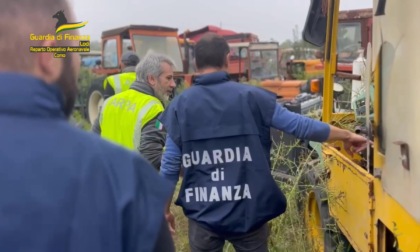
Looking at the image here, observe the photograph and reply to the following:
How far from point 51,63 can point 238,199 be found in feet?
6.01

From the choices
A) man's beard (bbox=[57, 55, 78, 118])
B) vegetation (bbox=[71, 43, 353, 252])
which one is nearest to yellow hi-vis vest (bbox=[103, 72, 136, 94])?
vegetation (bbox=[71, 43, 353, 252])

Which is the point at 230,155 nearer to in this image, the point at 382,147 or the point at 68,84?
the point at 382,147

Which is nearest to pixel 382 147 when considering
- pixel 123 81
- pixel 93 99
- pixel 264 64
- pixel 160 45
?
pixel 123 81

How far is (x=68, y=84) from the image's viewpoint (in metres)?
1.12

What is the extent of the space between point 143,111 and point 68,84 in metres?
2.52

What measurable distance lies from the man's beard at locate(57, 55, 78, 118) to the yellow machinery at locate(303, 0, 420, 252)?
1.25 m

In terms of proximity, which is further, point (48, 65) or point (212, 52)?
point (212, 52)

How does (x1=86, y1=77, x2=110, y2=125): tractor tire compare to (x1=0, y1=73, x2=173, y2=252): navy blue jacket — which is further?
(x1=86, y1=77, x2=110, y2=125): tractor tire

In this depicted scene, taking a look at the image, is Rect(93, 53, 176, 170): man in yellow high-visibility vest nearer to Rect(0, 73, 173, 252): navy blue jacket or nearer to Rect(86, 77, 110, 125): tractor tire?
Rect(0, 73, 173, 252): navy blue jacket

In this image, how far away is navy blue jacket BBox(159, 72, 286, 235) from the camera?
2.79 m

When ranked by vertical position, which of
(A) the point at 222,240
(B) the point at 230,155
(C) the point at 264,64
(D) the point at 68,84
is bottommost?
(A) the point at 222,240

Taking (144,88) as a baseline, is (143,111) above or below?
below

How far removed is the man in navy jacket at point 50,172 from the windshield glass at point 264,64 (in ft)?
51.1

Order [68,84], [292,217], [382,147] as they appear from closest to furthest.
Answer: [68,84] < [382,147] < [292,217]
